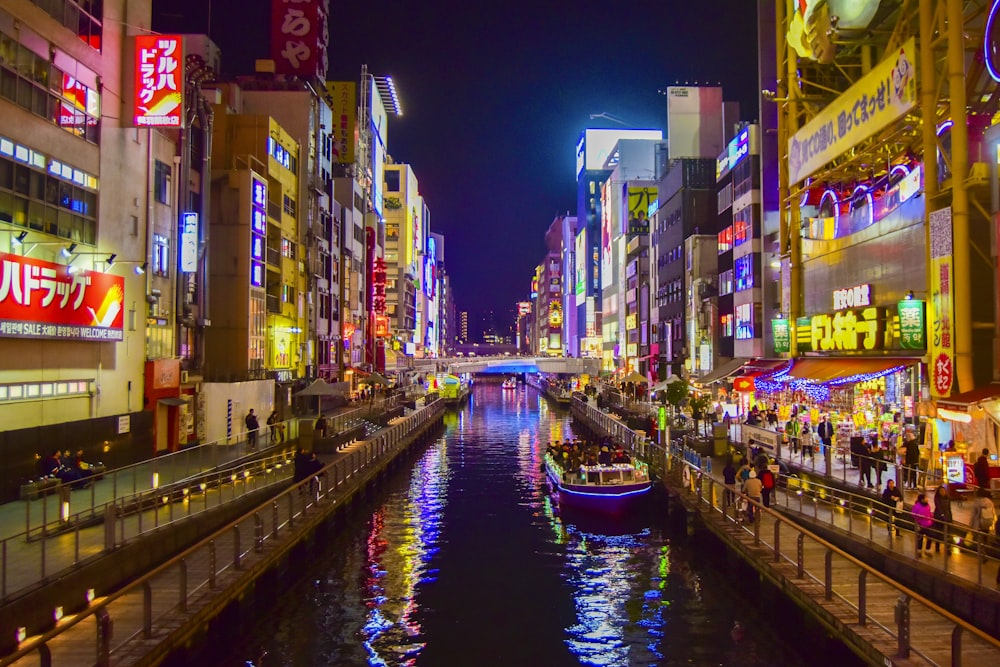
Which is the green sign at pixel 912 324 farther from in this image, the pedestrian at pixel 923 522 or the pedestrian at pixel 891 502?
the pedestrian at pixel 923 522

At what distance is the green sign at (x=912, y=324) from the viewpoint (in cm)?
2794

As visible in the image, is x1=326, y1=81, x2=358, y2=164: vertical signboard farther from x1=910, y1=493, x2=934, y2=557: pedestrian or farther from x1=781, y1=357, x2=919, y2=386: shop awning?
x1=910, y1=493, x2=934, y2=557: pedestrian

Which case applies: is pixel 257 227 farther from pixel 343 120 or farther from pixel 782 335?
pixel 343 120

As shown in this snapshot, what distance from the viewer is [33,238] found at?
24.7m

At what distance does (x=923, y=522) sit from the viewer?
17.7 meters

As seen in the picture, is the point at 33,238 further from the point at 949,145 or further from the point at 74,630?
the point at 949,145

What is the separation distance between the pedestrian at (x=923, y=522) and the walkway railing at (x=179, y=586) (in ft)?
49.7

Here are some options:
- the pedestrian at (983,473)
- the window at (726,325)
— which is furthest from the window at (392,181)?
the pedestrian at (983,473)

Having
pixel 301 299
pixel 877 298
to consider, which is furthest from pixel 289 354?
pixel 877 298

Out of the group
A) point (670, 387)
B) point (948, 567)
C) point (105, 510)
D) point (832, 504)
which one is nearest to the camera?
point (948, 567)

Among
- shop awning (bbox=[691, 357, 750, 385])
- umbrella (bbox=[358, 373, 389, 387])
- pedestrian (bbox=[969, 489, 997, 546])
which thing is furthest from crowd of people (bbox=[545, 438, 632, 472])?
umbrella (bbox=[358, 373, 389, 387])

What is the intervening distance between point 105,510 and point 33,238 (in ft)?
37.1

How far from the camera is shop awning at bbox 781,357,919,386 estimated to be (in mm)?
29312

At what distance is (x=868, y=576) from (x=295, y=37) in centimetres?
6478
